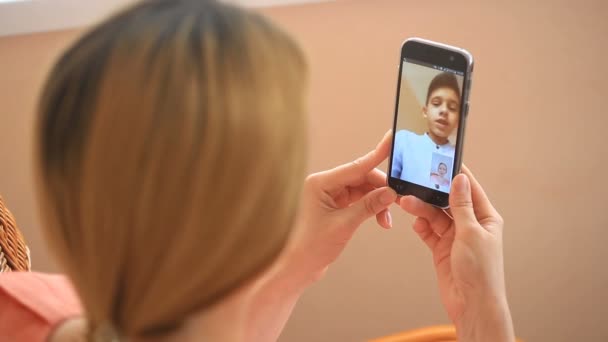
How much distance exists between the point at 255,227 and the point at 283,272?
0.52 m

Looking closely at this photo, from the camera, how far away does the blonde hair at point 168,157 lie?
0.41 metres

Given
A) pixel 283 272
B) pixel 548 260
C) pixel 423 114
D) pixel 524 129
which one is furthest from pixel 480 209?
pixel 548 260

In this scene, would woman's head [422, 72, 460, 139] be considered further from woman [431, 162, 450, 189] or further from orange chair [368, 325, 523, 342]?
orange chair [368, 325, 523, 342]

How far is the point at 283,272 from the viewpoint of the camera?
941mm

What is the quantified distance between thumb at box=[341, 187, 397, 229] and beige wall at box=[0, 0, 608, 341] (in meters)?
0.45

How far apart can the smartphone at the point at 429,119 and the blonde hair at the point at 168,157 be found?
0.41 metres

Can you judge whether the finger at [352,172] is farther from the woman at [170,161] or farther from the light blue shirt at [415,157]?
the woman at [170,161]

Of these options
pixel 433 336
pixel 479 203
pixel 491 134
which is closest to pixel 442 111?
pixel 479 203

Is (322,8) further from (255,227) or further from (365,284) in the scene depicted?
(255,227)

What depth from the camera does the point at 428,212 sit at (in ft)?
2.94

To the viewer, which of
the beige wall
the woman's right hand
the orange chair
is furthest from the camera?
the beige wall

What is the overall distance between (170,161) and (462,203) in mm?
475

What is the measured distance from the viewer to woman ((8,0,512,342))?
41 centimetres

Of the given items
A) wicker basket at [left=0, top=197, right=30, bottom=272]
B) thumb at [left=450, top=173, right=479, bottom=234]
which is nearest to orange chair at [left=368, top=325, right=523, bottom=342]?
thumb at [left=450, top=173, right=479, bottom=234]
